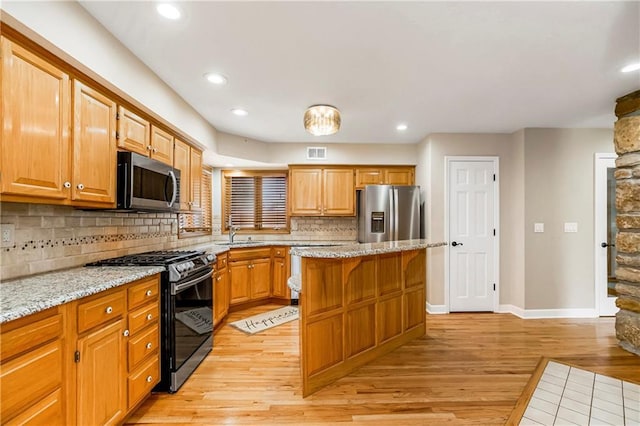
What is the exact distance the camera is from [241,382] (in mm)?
2396

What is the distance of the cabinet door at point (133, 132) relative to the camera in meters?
2.25

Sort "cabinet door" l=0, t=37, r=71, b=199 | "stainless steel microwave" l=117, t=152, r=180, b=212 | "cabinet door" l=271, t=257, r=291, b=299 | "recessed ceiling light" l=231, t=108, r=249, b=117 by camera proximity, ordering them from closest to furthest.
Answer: "cabinet door" l=0, t=37, r=71, b=199 → "stainless steel microwave" l=117, t=152, r=180, b=212 → "recessed ceiling light" l=231, t=108, r=249, b=117 → "cabinet door" l=271, t=257, r=291, b=299

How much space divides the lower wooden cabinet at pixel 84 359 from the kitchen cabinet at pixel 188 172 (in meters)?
1.42

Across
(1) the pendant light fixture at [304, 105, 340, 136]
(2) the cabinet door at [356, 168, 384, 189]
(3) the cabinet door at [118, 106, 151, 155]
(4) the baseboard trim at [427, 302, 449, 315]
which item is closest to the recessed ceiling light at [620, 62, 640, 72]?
(1) the pendant light fixture at [304, 105, 340, 136]

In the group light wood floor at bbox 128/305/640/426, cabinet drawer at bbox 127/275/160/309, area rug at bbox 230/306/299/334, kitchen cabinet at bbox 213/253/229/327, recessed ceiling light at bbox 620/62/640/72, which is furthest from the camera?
area rug at bbox 230/306/299/334

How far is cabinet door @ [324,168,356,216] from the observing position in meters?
4.79

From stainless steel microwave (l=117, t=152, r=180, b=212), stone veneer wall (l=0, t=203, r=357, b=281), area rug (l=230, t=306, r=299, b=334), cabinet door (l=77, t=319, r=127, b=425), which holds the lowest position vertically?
area rug (l=230, t=306, r=299, b=334)

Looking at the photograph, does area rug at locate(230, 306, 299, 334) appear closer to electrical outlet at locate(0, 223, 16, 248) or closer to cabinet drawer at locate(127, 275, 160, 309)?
cabinet drawer at locate(127, 275, 160, 309)

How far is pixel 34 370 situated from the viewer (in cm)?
125

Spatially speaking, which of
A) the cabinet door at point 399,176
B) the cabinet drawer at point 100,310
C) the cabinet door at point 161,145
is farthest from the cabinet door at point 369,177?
the cabinet drawer at point 100,310

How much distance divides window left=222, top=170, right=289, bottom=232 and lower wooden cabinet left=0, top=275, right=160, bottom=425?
2970 mm

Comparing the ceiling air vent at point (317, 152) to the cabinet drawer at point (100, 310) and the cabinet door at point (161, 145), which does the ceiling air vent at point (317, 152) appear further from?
the cabinet drawer at point (100, 310)

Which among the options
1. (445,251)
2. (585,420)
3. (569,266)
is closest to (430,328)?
(445,251)

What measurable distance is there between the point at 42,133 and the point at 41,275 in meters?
0.87
